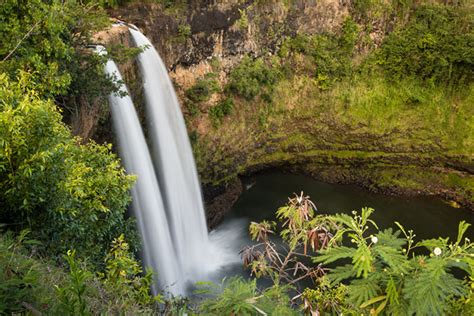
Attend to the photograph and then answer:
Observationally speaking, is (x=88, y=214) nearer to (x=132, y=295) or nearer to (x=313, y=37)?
(x=132, y=295)

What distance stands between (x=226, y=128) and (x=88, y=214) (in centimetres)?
1141

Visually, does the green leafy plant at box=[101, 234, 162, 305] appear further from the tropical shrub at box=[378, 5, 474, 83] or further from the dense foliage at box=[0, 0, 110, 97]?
the tropical shrub at box=[378, 5, 474, 83]

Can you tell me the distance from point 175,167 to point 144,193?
282 centimetres

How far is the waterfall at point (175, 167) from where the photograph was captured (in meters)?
13.3

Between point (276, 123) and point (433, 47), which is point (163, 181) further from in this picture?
point (433, 47)

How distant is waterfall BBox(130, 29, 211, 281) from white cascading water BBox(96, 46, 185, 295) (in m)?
1.30

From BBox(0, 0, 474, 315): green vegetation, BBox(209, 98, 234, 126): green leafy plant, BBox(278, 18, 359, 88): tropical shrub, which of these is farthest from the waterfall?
BBox(278, 18, 359, 88): tropical shrub

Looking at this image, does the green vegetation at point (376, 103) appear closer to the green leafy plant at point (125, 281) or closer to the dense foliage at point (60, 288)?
the green leafy plant at point (125, 281)

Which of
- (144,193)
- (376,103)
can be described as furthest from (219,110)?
(376,103)

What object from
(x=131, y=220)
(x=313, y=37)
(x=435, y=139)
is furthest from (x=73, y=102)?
(x=435, y=139)

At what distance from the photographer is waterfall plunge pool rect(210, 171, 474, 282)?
53.9 ft

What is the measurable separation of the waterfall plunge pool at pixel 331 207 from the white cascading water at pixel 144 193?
3.76 m

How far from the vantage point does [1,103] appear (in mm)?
5848

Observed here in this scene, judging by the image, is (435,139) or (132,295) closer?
(132,295)
